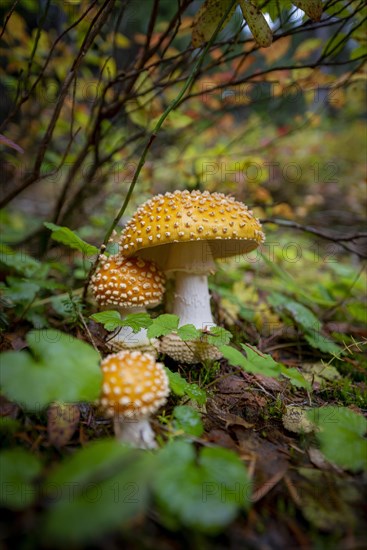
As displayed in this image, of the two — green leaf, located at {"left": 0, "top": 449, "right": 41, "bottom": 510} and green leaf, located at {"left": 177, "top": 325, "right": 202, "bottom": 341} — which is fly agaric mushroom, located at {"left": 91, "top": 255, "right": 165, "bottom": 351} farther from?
green leaf, located at {"left": 0, "top": 449, "right": 41, "bottom": 510}

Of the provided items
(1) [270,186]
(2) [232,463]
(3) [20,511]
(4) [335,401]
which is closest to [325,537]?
(2) [232,463]

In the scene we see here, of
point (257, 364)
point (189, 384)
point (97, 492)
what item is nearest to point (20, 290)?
point (189, 384)

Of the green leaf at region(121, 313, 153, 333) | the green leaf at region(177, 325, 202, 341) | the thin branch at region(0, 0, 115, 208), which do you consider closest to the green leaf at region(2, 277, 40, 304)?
the thin branch at region(0, 0, 115, 208)

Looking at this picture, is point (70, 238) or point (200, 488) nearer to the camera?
point (200, 488)

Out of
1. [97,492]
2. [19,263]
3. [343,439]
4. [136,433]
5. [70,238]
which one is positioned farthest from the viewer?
[19,263]

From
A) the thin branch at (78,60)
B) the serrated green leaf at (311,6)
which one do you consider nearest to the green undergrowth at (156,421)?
the thin branch at (78,60)

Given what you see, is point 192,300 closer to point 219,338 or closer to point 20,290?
point 219,338

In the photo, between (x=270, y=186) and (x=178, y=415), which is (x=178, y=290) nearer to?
(x=178, y=415)

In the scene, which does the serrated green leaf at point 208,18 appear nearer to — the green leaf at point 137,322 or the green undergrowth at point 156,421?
the green undergrowth at point 156,421
